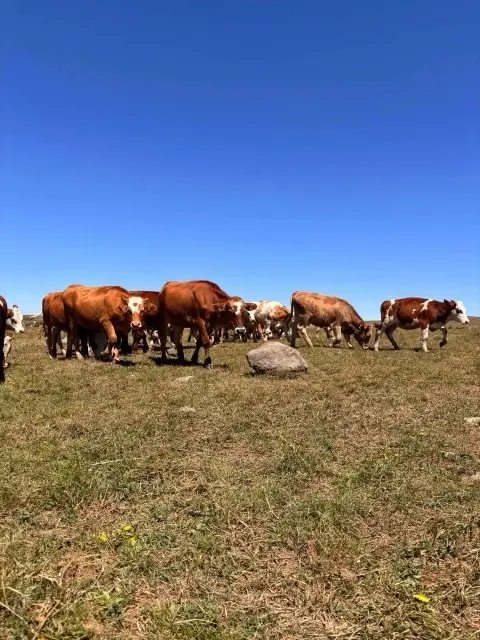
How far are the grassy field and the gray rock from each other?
3.52 m

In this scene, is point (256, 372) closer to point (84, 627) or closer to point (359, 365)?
point (359, 365)

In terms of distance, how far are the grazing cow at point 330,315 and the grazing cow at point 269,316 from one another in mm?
5940

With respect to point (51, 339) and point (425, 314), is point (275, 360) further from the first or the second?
point (425, 314)

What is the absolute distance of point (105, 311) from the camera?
1873 cm

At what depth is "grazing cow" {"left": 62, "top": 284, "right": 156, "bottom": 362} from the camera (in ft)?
61.0

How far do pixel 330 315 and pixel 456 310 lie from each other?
6.21 metres

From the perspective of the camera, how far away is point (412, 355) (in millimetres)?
20734

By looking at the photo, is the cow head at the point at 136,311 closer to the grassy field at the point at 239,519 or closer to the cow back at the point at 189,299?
the cow back at the point at 189,299

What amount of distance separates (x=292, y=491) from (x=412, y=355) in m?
15.5

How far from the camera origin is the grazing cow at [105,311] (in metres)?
18.6

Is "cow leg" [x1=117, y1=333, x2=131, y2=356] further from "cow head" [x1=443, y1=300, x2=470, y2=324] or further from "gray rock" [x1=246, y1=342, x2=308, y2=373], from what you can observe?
"cow head" [x1=443, y1=300, x2=470, y2=324]

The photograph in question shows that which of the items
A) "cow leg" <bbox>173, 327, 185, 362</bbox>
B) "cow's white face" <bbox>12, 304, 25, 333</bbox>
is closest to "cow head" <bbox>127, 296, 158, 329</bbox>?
"cow leg" <bbox>173, 327, 185, 362</bbox>

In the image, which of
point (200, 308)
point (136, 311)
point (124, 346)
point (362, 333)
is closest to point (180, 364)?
point (200, 308)

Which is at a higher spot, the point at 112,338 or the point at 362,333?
the point at 362,333
